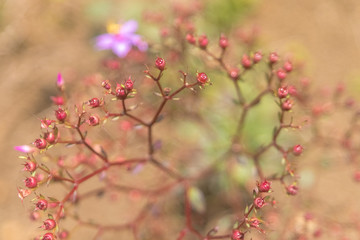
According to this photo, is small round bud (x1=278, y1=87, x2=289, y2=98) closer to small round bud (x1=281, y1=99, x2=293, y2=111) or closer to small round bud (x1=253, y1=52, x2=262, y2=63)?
small round bud (x1=281, y1=99, x2=293, y2=111)

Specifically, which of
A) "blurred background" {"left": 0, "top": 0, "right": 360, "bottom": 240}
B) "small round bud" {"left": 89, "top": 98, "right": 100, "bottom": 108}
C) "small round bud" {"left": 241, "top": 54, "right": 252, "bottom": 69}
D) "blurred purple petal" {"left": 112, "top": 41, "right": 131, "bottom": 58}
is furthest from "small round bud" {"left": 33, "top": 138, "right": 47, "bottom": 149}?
"blurred background" {"left": 0, "top": 0, "right": 360, "bottom": 240}

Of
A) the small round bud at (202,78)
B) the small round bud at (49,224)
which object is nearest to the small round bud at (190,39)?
the small round bud at (202,78)

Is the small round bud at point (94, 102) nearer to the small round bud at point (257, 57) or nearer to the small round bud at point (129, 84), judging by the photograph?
the small round bud at point (129, 84)

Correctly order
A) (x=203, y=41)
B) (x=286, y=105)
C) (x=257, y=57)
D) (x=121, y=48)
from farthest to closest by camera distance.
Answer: (x=121, y=48) < (x=203, y=41) < (x=257, y=57) < (x=286, y=105)

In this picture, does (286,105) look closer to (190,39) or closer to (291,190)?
(291,190)

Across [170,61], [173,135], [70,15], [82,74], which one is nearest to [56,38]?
[70,15]

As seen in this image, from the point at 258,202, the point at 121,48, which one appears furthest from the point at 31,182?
the point at 121,48
